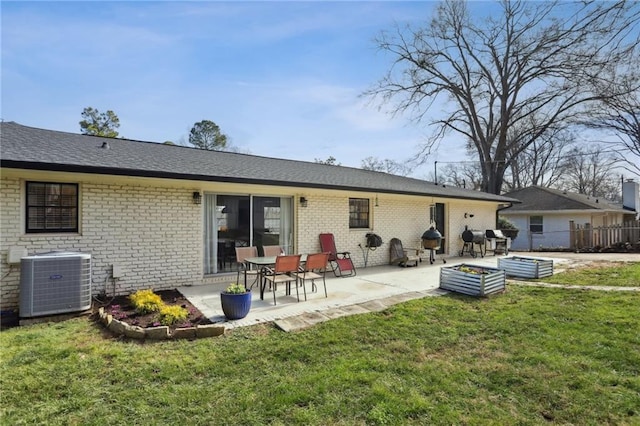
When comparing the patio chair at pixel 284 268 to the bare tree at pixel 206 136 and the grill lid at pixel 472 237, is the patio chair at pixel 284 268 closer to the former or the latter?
the grill lid at pixel 472 237

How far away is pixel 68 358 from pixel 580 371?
5.18 metres

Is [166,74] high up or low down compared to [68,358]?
up

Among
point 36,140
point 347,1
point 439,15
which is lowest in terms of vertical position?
point 36,140

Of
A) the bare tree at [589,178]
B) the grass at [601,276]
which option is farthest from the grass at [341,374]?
the bare tree at [589,178]

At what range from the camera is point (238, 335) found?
13.9 feet

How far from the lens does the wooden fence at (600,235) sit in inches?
642

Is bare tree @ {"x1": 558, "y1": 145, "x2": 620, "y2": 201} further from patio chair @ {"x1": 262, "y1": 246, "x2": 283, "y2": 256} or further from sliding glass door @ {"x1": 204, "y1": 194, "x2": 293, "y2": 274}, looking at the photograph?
patio chair @ {"x1": 262, "y1": 246, "x2": 283, "y2": 256}

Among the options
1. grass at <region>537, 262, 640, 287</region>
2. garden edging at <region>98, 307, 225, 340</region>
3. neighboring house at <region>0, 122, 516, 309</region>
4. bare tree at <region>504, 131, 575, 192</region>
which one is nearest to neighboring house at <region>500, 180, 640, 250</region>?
grass at <region>537, 262, 640, 287</region>

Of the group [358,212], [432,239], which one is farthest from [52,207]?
[432,239]

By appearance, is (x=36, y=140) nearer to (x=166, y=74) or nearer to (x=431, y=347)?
(x=166, y=74)

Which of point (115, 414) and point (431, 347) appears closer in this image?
point (115, 414)

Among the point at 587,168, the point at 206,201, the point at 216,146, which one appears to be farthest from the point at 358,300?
the point at 587,168

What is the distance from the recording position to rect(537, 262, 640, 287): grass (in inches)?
294

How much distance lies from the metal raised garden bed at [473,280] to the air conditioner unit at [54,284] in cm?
637
